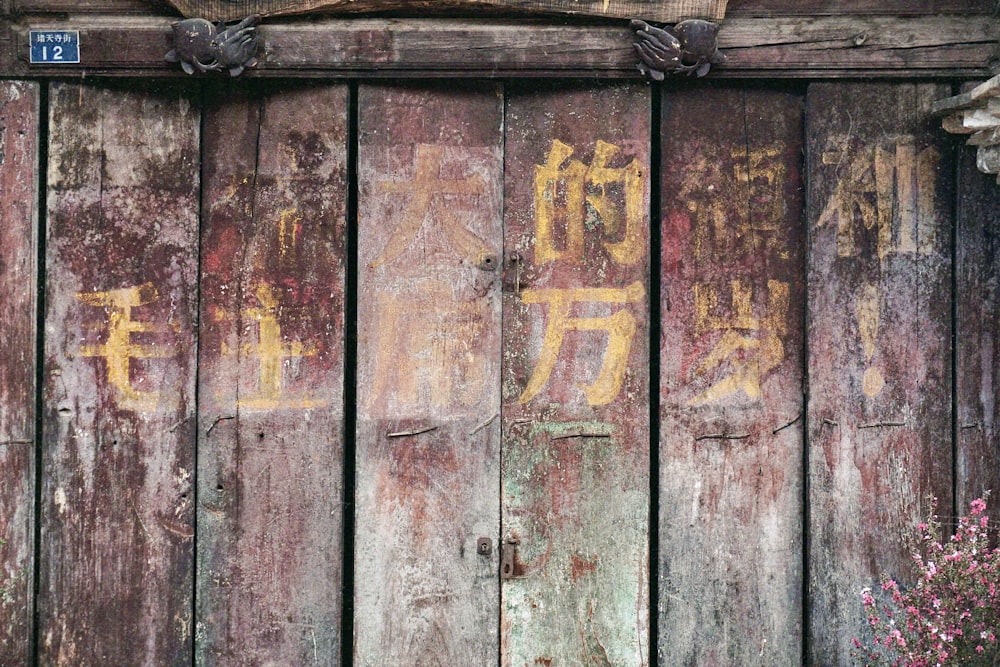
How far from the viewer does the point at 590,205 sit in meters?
2.59

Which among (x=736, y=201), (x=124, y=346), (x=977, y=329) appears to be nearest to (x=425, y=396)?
(x=124, y=346)

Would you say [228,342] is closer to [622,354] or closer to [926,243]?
[622,354]

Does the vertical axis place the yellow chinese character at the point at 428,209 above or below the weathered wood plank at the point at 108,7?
below

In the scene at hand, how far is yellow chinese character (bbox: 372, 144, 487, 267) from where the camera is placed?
2580mm

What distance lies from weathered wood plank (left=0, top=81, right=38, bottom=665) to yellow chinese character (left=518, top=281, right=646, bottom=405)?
1.44 meters

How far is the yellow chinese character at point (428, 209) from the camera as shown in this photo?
2580 millimetres

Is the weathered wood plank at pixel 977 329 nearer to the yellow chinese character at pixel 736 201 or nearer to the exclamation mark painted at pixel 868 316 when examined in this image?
the exclamation mark painted at pixel 868 316

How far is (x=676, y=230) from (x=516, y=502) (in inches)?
36.5

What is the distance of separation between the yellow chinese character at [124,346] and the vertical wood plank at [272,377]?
Result: 5.9 inches

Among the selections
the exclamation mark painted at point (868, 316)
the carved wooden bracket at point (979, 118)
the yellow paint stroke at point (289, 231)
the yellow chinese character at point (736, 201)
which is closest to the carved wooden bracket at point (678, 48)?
the yellow chinese character at point (736, 201)

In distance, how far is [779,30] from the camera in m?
2.55

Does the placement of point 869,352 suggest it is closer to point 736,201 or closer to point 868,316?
point 868,316

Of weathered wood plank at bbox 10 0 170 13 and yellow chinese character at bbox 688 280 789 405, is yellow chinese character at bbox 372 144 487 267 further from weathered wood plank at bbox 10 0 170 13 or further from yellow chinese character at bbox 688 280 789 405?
weathered wood plank at bbox 10 0 170 13

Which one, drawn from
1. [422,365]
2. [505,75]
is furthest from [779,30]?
[422,365]
